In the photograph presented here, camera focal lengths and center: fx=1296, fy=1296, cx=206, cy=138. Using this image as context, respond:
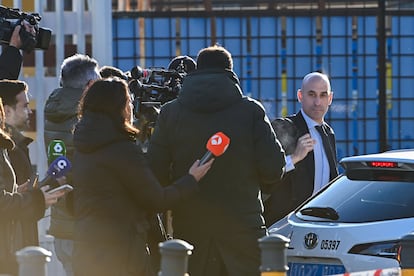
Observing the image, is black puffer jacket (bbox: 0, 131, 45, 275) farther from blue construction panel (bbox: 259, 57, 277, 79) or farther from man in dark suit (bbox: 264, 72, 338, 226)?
blue construction panel (bbox: 259, 57, 277, 79)

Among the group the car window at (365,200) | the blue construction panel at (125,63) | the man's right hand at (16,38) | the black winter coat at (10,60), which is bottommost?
the car window at (365,200)

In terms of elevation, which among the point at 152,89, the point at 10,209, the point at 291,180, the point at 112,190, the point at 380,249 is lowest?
the point at 380,249

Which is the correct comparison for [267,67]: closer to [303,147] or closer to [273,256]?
[303,147]

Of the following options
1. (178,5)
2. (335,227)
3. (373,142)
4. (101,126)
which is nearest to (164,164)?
(101,126)

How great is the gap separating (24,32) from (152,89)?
0.92 m

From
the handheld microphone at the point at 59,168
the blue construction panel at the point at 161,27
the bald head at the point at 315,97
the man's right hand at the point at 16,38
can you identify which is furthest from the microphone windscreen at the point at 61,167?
the blue construction panel at the point at 161,27

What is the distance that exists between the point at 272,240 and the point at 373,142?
15.4 meters

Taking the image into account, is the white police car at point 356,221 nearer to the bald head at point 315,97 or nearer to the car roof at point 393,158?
the car roof at point 393,158

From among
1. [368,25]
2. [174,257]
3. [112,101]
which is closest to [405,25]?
[368,25]

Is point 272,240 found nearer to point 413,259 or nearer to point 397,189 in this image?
point 413,259

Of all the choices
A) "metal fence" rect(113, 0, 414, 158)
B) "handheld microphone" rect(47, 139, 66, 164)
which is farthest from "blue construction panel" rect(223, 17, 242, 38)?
"handheld microphone" rect(47, 139, 66, 164)

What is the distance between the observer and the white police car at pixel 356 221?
20.6ft

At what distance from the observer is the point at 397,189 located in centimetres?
658

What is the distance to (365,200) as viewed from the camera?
6.68m
